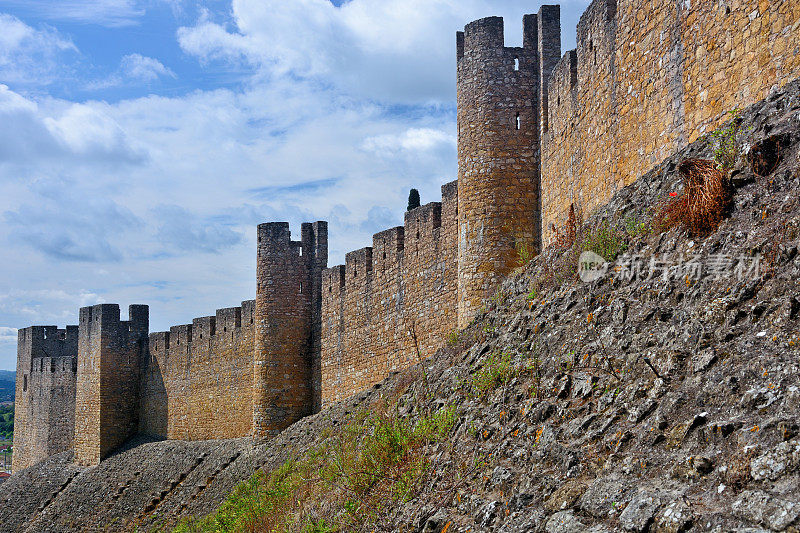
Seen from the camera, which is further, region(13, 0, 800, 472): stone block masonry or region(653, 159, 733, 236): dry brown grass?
region(13, 0, 800, 472): stone block masonry

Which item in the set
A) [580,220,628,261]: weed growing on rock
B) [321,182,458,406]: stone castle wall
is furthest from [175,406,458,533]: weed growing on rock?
[321,182,458,406]: stone castle wall

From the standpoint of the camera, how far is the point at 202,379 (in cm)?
2666

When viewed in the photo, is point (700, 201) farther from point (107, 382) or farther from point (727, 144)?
point (107, 382)

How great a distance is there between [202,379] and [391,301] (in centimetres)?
1133

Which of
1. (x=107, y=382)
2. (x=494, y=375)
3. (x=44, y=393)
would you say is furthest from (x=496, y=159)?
(x=44, y=393)

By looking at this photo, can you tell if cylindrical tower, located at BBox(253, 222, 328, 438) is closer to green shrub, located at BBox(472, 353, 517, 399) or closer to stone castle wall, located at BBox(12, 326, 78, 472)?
green shrub, located at BBox(472, 353, 517, 399)

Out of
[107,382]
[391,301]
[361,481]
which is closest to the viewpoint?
[361,481]

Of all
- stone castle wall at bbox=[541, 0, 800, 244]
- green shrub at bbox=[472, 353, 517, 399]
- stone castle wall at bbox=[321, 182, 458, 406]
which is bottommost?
green shrub at bbox=[472, 353, 517, 399]

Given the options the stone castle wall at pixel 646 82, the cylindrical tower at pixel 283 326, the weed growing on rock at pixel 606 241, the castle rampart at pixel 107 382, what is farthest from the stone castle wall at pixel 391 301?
the castle rampart at pixel 107 382

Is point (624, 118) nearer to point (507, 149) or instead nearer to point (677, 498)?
point (507, 149)

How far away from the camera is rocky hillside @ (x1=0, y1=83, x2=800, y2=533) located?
14.3 feet

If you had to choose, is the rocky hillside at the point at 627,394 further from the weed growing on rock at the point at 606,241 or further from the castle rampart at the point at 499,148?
the castle rampart at the point at 499,148

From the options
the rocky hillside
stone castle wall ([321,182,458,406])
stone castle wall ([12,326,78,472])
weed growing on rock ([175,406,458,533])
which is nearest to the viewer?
the rocky hillside

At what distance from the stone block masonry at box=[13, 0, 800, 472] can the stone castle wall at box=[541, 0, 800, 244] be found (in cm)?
2
